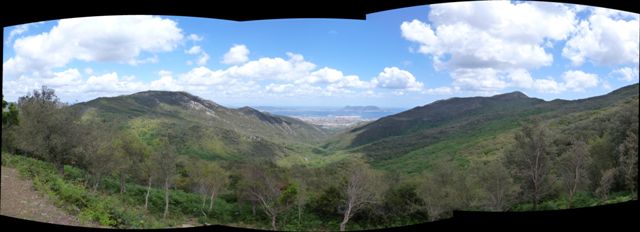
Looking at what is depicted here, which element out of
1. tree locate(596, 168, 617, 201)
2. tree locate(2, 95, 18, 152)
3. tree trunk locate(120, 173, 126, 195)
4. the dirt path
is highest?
tree locate(2, 95, 18, 152)

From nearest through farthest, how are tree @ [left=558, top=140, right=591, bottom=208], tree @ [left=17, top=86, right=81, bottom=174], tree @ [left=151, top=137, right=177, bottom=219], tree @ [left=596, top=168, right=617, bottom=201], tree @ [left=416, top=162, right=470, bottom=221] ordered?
1. tree @ [left=596, top=168, right=617, bottom=201]
2. tree @ [left=17, top=86, right=81, bottom=174]
3. tree @ [left=558, top=140, right=591, bottom=208]
4. tree @ [left=416, top=162, right=470, bottom=221]
5. tree @ [left=151, top=137, right=177, bottom=219]

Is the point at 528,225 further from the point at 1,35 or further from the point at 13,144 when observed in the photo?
the point at 13,144

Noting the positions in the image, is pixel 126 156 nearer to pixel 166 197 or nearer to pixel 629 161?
pixel 166 197

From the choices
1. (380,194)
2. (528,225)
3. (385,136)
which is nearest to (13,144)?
(380,194)

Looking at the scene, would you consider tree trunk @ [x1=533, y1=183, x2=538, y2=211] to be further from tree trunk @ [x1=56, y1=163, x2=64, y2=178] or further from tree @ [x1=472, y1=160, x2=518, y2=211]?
tree trunk @ [x1=56, y1=163, x2=64, y2=178]

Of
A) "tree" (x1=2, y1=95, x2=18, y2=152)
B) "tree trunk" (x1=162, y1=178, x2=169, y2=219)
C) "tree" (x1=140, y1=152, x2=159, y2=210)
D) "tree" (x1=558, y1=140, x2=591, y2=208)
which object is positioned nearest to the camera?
"tree" (x1=2, y1=95, x2=18, y2=152)

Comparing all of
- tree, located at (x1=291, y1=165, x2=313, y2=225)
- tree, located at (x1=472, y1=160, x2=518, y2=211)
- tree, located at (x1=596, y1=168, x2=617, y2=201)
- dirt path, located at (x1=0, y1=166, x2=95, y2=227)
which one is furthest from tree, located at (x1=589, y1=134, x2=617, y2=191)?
dirt path, located at (x1=0, y1=166, x2=95, y2=227)

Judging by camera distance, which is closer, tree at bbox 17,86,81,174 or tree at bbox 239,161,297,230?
tree at bbox 17,86,81,174

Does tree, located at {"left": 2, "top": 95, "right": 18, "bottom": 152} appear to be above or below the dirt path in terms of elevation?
above
